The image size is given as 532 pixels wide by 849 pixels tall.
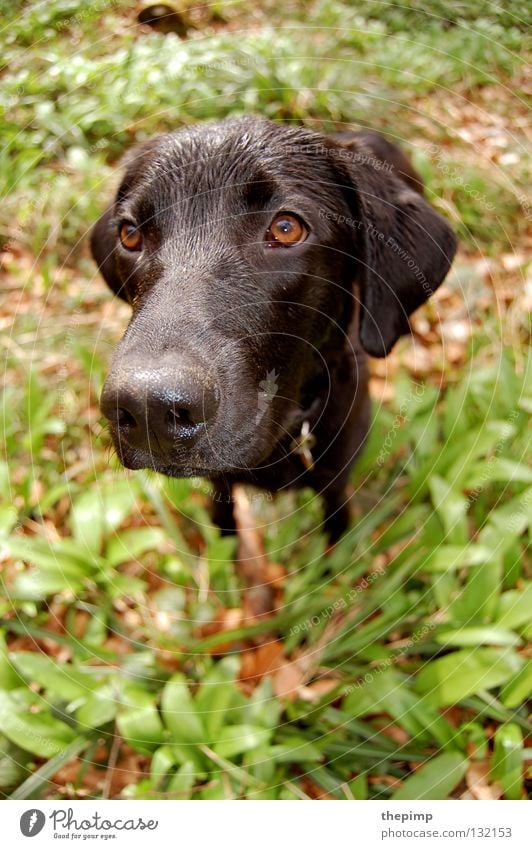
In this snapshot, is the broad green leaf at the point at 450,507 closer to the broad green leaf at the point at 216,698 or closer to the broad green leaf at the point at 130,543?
the broad green leaf at the point at 216,698

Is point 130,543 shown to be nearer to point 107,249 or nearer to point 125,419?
point 107,249

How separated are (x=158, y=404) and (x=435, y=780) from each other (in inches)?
69.7

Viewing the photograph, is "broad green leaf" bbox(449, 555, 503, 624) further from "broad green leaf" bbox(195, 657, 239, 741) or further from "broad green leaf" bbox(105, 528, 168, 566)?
"broad green leaf" bbox(105, 528, 168, 566)

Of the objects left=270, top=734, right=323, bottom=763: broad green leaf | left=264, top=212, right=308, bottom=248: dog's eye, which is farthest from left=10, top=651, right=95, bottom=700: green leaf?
left=264, top=212, right=308, bottom=248: dog's eye

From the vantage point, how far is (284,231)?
2.13 metres

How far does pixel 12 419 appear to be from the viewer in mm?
3756

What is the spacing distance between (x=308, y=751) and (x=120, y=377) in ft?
5.83

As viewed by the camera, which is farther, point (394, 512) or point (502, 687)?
point (394, 512)

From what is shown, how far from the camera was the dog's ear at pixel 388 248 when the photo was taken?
2.34 metres

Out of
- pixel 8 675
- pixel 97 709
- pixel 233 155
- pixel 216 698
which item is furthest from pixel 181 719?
pixel 233 155

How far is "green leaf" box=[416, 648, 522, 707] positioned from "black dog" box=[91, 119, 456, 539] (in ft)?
3.57

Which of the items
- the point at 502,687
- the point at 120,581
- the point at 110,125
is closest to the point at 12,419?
the point at 120,581

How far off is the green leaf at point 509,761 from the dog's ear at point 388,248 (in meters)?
1.54
